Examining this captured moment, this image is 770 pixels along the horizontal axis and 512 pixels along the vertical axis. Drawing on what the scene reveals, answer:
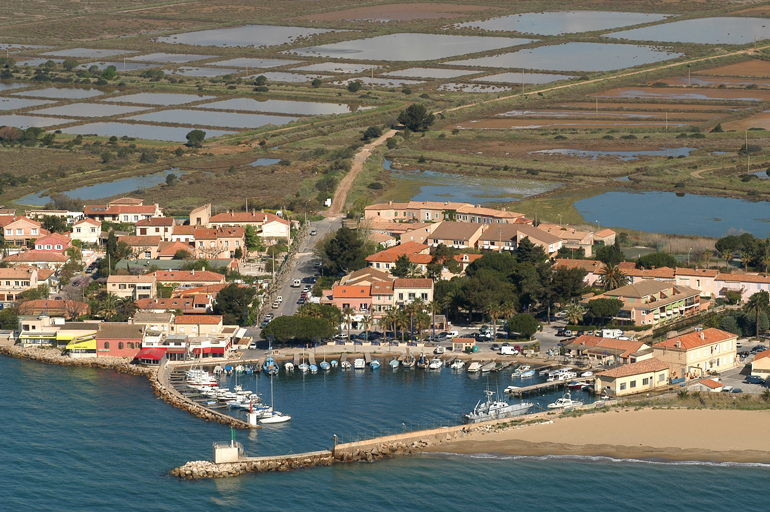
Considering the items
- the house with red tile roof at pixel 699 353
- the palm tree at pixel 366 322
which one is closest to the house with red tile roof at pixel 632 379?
the house with red tile roof at pixel 699 353

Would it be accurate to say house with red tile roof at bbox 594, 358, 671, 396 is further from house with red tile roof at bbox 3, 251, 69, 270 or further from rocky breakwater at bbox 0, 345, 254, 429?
house with red tile roof at bbox 3, 251, 69, 270

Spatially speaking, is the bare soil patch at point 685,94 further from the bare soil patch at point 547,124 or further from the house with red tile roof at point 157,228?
the house with red tile roof at point 157,228

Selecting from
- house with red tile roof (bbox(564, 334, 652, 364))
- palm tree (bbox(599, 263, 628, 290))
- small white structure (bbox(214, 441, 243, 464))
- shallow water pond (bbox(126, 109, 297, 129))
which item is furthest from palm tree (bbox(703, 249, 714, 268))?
shallow water pond (bbox(126, 109, 297, 129))

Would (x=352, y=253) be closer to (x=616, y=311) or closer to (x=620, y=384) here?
(x=616, y=311)

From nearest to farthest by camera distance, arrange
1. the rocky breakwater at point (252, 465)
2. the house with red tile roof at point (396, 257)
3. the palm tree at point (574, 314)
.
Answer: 1. the rocky breakwater at point (252, 465)
2. the palm tree at point (574, 314)
3. the house with red tile roof at point (396, 257)

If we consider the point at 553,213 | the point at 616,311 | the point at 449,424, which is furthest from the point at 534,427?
the point at 553,213

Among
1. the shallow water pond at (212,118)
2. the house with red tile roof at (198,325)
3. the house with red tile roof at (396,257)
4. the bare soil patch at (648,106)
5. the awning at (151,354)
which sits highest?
the bare soil patch at (648,106)

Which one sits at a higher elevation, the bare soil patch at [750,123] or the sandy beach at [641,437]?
the bare soil patch at [750,123]
